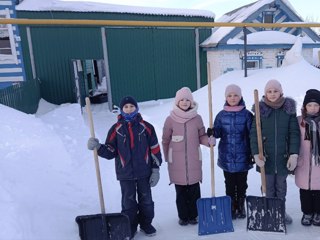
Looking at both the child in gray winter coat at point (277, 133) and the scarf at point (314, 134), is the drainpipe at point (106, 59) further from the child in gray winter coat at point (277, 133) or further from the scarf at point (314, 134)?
the scarf at point (314, 134)

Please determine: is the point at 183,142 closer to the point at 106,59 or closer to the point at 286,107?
the point at 286,107

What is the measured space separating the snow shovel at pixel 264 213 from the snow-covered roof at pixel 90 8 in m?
8.94

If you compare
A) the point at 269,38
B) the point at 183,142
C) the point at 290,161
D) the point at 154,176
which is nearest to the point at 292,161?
the point at 290,161

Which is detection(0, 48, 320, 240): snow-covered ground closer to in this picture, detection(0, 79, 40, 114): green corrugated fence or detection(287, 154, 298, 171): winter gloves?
detection(287, 154, 298, 171): winter gloves

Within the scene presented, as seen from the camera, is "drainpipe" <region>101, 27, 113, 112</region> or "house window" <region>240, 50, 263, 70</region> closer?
"drainpipe" <region>101, 27, 113, 112</region>

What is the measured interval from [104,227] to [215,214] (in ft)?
3.57

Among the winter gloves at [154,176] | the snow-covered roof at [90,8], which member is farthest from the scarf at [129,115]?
the snow-covered roof at [90,8]

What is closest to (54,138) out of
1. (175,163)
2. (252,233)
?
(175,163)

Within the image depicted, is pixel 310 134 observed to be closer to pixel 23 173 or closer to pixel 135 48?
pixel 23 173

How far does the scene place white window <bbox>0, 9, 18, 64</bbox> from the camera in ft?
29.4

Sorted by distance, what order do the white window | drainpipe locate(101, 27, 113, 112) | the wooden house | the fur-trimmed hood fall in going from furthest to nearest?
1. the wooden house
2. drainpipe locate(101, 27, 113, 112)
3. the white window
4. the fur-trimmed hood

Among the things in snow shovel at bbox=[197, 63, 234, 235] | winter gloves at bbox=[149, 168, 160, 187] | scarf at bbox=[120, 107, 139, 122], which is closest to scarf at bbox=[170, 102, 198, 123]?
scarf at bbox=[120, 107, 139, 122]

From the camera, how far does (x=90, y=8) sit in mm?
10094

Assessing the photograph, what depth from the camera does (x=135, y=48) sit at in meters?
10.8
